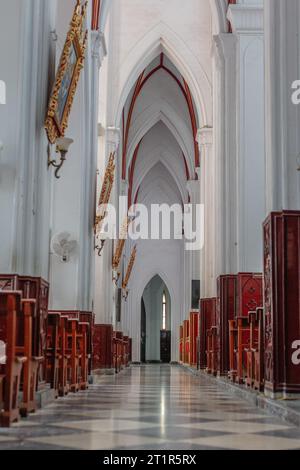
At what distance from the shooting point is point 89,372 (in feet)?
38.2

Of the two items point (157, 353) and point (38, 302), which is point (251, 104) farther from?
point (157, 353)

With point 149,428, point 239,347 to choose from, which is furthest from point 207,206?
point 149,428

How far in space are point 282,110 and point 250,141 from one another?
4.72 m

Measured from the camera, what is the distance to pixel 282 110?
23.8 ft

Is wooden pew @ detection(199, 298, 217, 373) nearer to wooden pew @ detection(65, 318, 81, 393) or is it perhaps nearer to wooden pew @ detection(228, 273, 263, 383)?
wooden pew @ detection(228, 273, 263, 383)

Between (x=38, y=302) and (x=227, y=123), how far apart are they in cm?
778

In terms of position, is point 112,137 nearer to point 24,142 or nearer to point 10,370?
point 24,142

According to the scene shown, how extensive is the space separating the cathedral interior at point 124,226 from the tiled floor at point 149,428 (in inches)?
0.8

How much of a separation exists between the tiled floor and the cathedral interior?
22 millimetres

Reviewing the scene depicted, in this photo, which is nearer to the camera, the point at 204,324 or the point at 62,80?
the point at 62,80

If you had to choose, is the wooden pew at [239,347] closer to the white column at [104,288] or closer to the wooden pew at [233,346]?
the wooden pew at [233,346]

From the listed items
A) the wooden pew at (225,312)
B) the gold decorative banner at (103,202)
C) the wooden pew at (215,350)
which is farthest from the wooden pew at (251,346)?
the gold decorative banner at (103,202)

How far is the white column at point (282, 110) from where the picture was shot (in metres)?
7.14

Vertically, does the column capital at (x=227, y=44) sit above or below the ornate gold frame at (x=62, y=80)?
above
